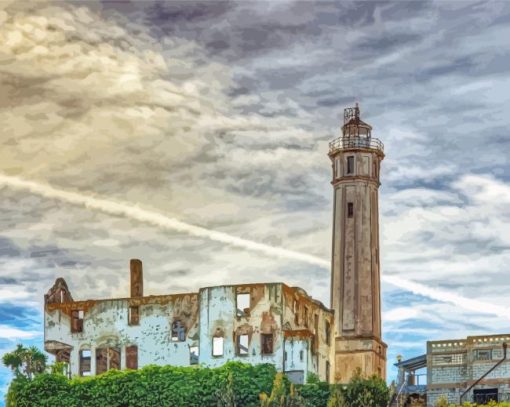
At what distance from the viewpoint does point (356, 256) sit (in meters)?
94.7

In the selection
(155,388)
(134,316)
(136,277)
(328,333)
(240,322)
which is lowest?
(155,388)

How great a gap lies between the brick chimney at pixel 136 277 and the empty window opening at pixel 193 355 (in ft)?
18.4

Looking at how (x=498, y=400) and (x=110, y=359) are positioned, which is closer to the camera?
(x=498, y=400)

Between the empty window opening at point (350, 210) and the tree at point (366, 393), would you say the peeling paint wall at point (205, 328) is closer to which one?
the tree at point (366, 393)

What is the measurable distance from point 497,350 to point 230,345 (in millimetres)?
14858

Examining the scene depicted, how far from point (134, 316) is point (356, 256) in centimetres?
1637

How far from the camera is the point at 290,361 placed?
81.9m

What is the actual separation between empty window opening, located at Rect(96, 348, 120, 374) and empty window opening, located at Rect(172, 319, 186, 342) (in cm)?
366

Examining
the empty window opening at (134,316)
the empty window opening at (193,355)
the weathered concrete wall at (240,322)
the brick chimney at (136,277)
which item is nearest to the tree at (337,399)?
the weathered concrete wall at (240,322)

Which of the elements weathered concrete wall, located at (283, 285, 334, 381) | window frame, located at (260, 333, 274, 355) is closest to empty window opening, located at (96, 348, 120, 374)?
window frame, located at (260, 333, 274, 355)

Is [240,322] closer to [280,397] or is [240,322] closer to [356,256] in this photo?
[280,397]

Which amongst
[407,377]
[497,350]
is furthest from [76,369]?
[497,350]

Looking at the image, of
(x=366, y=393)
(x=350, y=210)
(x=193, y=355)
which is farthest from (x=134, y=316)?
(x=350, y=210)

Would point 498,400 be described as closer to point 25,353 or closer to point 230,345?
point 230,345
